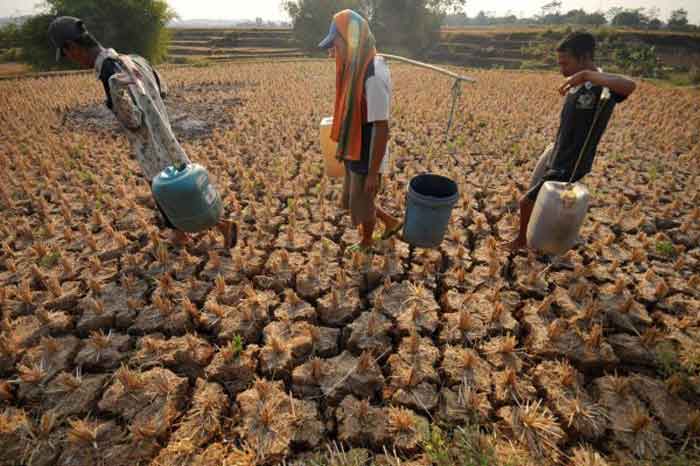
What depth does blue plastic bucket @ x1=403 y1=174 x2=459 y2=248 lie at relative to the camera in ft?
8.51

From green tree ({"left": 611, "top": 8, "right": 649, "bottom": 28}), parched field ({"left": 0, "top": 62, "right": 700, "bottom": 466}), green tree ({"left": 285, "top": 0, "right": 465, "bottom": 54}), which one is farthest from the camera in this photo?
green tree ({"left": 611, "top": 8, "right": 649, "bottom": 28})

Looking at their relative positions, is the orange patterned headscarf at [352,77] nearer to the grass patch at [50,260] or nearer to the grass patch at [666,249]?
the grass patch at [50,260]

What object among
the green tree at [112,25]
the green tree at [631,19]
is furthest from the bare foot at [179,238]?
the green tree at [631,19]

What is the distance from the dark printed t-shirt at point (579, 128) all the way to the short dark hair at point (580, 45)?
0.71 ft

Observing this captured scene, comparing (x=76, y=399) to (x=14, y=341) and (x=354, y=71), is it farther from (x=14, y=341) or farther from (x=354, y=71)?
(x=354, y=71)

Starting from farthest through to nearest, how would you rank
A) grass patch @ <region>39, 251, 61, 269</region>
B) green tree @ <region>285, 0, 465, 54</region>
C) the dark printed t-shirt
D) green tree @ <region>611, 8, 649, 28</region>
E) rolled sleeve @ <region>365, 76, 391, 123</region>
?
green tree @ <region>611, 8, 649, 28</region>
green tree @ <region>285, 0, 465, 54</region>
grass patch @ <region>39, 251, 61, 269</region>
the dark printed t-shirt
rolled sleeve @ <region>365, 76, 391, 123</region>

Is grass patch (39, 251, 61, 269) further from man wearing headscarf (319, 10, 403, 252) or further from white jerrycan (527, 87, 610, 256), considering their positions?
white jerrycan (527, 87, 610, 256)

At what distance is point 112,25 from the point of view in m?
20.7

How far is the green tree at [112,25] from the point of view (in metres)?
19.3

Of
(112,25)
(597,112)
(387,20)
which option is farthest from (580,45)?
(387,20)

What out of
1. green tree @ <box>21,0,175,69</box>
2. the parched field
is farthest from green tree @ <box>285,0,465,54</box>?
the parched field

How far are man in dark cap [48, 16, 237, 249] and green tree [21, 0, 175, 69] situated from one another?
22.9m

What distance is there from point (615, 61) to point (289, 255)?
29143 mm

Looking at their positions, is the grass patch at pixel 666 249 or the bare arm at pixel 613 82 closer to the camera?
the bare arm at pixel 613 82
